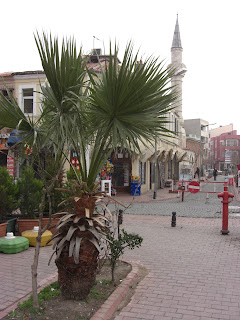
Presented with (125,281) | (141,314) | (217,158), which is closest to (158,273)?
(125,281)

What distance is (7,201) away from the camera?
8297 mm

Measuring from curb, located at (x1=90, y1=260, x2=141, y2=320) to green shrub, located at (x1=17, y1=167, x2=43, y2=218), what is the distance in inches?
142

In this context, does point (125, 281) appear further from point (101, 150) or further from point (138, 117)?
point (138, 117)

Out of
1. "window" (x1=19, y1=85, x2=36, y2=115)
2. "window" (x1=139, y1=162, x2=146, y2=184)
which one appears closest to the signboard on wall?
"window" (x1=19, y1=85, x2=36, y2=115)

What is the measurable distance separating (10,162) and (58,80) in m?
18.9

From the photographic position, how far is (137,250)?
787 cm

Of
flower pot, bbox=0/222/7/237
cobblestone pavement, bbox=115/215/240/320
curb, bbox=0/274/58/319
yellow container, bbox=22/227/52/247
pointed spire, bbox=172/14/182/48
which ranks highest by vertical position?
pointed spire, bbox=172/14/182/48

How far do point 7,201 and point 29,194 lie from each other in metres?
0.63

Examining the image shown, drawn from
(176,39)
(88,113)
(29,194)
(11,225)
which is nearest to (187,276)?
(88,113)

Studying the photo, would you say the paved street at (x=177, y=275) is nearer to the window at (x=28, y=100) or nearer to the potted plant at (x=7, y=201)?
the potted plant at (x=7, y=201)

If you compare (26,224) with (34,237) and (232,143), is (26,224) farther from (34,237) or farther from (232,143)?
(232,143)

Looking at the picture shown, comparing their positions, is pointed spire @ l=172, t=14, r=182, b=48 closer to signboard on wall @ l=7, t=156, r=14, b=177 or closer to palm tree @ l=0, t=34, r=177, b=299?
signboard on wall @ l=7, t=156, r=14, b=177

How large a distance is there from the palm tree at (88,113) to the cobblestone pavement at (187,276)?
3.23ft

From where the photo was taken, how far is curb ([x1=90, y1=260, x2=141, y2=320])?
418 centimetres
